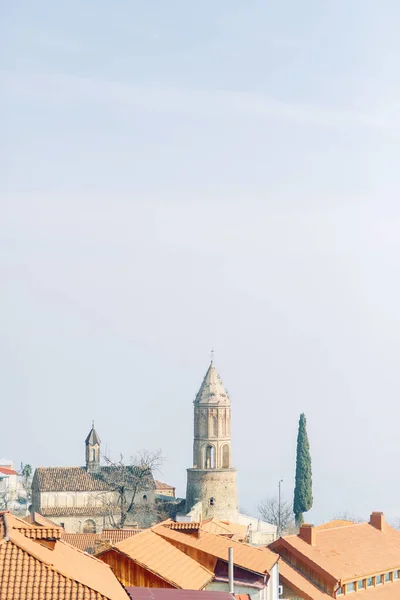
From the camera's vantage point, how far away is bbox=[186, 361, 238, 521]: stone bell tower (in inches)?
4242

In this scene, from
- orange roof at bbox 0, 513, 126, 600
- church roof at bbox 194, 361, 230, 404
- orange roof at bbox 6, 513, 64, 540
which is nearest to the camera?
orange roof at bbox 0, 513, 126, 600

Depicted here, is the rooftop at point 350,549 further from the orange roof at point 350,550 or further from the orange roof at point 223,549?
the orange roof at point 223,549

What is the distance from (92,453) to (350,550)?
5145 cm

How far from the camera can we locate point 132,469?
110562 millimetres

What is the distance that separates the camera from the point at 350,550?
67.4m

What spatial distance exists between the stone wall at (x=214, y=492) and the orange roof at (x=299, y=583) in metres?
46.0

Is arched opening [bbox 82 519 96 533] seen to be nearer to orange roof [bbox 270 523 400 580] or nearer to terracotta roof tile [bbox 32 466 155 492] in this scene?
terracotta roof tile [bbox 32 466 155 492]

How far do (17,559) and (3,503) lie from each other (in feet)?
371

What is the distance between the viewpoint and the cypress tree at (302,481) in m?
111

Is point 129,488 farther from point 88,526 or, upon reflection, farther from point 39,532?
point 39,532

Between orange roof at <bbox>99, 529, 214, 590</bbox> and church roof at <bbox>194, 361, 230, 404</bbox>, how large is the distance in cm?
6835

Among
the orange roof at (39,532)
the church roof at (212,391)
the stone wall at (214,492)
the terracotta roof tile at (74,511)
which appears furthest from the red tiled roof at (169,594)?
the church roof at (212,391)

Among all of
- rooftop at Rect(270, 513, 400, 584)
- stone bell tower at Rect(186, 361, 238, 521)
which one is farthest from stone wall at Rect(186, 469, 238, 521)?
rooftop at Rect(270, 513, 400, 584)

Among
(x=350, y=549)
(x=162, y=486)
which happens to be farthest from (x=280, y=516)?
(x=350, y=549)
